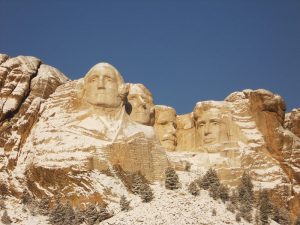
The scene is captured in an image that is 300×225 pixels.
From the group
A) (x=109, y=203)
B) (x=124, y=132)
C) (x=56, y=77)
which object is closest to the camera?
(x=109, y=203)

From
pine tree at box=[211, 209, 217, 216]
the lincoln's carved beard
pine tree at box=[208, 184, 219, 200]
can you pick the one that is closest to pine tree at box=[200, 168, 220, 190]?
pine tree at box=[208, 184, 219, 200]

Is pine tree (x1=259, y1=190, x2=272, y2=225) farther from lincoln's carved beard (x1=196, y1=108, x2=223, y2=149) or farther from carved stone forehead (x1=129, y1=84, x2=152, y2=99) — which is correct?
carved stone forehead (x1=129, y1=84, x2=152, y2=99)

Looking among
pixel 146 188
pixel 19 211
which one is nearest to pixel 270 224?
pixel 146 188

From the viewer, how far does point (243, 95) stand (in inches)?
2768

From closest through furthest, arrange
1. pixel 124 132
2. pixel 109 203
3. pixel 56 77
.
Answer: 1. pixel 109 203
2. pixel 124 132
3. pixel 56 77

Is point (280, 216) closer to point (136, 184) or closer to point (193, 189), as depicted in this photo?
point (193, 189)

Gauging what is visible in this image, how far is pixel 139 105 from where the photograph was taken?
6788 centimetres

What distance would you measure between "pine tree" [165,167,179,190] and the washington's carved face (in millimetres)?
7262

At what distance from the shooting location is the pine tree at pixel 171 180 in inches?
2394

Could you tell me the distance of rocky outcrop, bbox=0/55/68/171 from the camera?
64.4m

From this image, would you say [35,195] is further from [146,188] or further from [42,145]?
[146,188]

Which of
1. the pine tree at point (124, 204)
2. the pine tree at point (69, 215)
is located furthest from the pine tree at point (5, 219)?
the pine tree at point (124, 204)

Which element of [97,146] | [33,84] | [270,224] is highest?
[33,84]

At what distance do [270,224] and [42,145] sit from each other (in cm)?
1567
